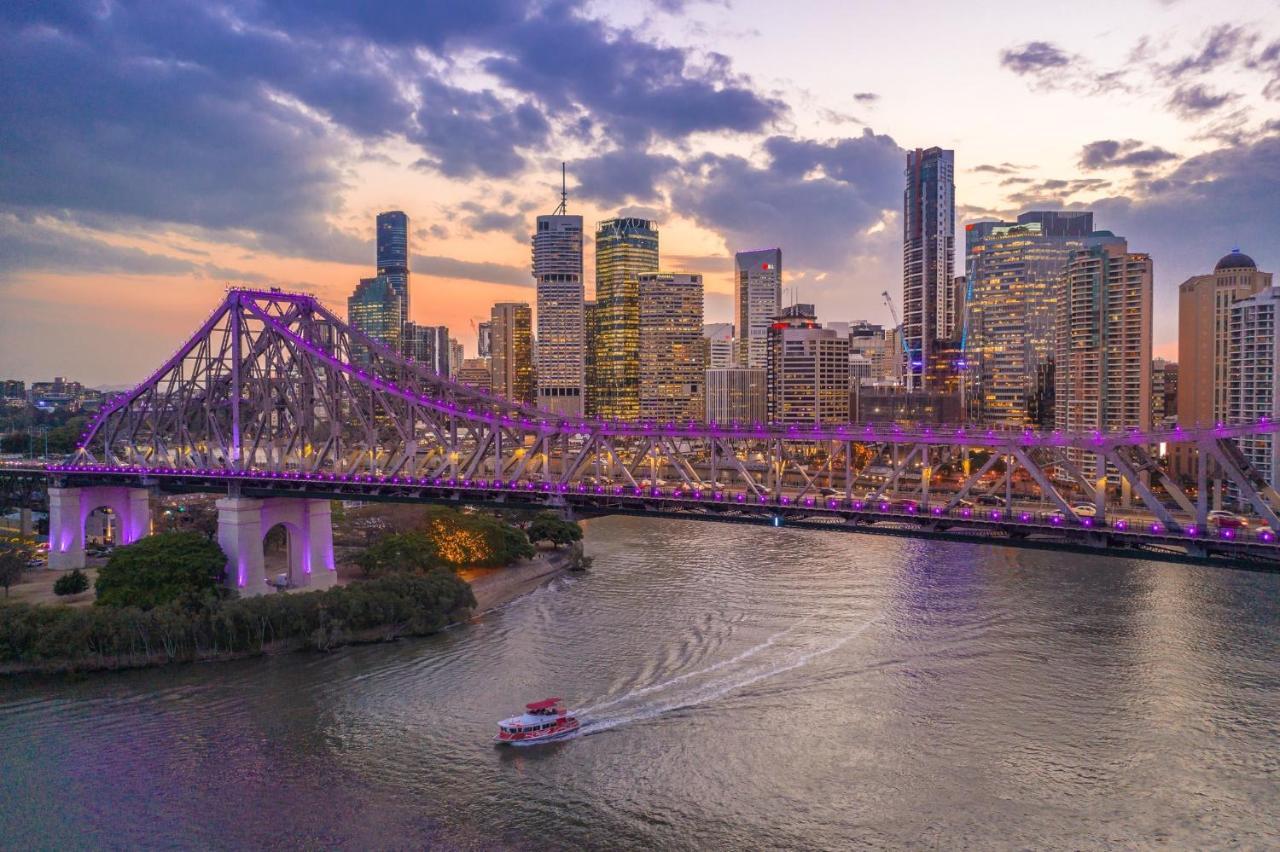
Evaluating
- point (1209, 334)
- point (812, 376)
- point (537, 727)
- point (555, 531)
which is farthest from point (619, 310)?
point (537, 727)

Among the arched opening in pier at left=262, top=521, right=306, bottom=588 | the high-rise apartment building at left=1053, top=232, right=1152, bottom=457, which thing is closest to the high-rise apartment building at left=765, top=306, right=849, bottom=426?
the high-rise apartment building at left=1053, top=232, right=1152, bottom=457

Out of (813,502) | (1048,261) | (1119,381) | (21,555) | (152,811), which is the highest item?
(1048,261)

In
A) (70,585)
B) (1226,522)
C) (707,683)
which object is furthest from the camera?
(70,585)

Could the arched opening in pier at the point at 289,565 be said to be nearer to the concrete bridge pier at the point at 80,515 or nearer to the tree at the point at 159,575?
the tree at the point at 159,575

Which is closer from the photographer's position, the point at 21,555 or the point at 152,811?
the point at 152,811

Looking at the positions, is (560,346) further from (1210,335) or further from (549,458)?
(549,458)

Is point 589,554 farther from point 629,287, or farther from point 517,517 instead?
point 629,287

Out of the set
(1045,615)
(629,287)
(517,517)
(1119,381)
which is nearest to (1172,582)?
(1045,615)
